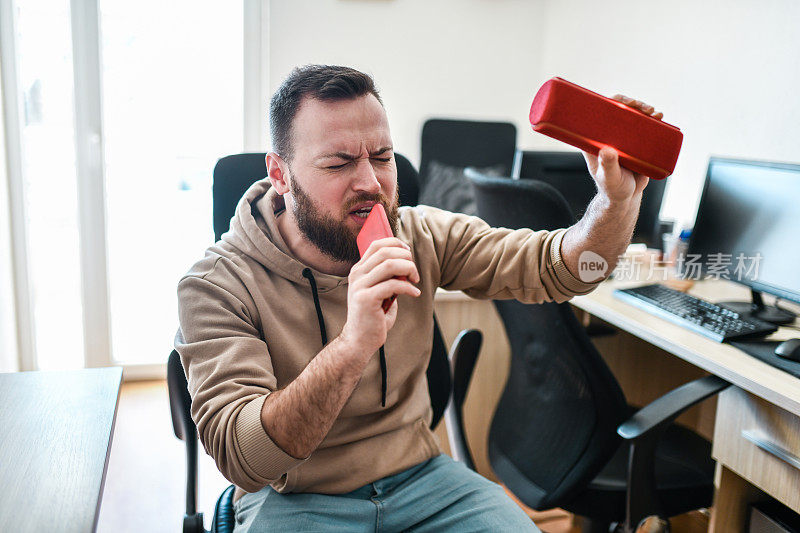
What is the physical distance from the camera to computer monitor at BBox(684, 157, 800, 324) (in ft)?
5.37

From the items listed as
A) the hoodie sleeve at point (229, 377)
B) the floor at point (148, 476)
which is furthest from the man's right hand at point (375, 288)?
the floor at point (148, 476)

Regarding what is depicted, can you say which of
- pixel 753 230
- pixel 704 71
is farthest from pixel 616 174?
pixel 704 71

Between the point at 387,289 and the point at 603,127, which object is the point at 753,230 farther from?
the point at 387,289

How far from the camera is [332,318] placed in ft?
4.08

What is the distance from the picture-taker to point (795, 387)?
4.19 ft

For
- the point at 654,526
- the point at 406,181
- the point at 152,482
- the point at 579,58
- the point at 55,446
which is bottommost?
the point at 152,482

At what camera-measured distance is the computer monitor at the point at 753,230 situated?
5.37ft

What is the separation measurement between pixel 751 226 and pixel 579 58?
161cm

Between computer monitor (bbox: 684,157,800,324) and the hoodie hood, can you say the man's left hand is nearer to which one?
the hoodie hood

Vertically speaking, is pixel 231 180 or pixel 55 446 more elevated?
pixel 231 180

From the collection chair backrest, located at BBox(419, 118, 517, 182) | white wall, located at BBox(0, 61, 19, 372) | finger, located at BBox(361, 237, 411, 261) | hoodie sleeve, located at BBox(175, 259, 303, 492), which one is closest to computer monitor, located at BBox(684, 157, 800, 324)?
finger, located at BBox(361, 237, 411, 261)

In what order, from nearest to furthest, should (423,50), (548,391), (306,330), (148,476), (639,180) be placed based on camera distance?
(639,180)
(306,330)
(548,391)
(148,476)
(423,50)

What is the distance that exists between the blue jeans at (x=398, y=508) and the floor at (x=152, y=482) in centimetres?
104

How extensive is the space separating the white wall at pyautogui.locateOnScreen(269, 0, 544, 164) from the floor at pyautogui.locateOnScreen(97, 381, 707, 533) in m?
1.59
